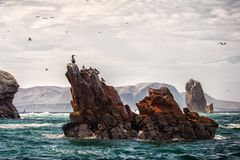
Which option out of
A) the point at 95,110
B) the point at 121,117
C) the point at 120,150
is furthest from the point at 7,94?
the point at 120,150

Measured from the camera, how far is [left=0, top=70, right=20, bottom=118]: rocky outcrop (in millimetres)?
164750

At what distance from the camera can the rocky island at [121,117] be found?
211 ft

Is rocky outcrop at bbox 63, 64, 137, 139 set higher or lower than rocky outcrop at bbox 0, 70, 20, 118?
lower

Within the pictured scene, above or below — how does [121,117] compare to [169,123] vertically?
above

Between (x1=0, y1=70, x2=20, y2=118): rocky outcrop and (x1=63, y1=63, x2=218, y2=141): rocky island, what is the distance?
324 feet

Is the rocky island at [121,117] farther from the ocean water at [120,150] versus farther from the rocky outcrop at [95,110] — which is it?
the ocean water at [120,150]

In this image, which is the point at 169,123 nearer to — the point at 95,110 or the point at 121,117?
the point at 121,117

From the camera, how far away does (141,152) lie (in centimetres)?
4919

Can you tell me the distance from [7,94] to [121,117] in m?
108

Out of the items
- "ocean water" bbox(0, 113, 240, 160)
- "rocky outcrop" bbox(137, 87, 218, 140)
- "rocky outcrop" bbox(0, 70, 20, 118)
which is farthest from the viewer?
"rocky outcrop" bbox(0, 70, 20, 118)

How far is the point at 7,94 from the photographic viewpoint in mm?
166500

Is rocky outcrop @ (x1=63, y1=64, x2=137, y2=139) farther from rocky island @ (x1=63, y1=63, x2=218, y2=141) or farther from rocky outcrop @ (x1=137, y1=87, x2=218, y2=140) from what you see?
rocky outcrop @ (x1=137, y1=87, x2=218, y2=140)

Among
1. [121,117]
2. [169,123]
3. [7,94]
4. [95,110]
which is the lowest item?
[169,123]

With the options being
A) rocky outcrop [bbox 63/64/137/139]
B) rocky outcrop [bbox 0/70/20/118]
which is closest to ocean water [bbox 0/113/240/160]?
rocky outcrop [bbox 63/64/137/139]
